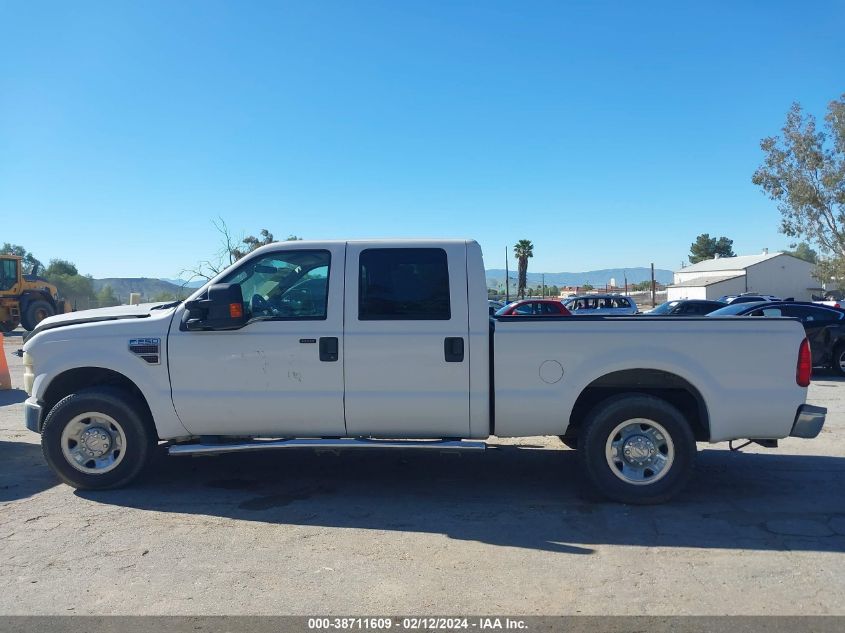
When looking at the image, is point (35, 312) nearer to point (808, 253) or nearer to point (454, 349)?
point (454, 349)

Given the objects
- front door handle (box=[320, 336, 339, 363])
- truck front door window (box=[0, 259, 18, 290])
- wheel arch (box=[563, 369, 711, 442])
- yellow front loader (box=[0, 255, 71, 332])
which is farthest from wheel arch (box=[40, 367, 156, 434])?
truck front door window (box=[0, 259, 18, 290])

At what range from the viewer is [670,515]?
5.14 metres

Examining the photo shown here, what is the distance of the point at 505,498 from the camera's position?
5574 millimetres

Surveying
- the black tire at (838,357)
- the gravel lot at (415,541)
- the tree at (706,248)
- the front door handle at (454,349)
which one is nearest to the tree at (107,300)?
the gravel lot at (415,541)

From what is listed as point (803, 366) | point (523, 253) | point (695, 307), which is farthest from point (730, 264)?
point (803, 366)

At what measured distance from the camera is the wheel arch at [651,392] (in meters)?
5.34

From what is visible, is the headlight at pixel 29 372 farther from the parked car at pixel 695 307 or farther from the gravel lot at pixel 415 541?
the parked car at pixel 695 307

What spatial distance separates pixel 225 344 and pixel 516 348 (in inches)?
92.8

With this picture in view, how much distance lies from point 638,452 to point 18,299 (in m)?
25.1

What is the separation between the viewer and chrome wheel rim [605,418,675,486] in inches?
208

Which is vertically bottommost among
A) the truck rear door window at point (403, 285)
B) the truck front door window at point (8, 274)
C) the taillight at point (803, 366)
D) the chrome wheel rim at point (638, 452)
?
the chrome wheel rim at point (638, 452)

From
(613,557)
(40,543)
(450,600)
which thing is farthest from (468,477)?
(40,543)

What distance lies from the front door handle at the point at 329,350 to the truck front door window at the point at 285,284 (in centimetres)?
27

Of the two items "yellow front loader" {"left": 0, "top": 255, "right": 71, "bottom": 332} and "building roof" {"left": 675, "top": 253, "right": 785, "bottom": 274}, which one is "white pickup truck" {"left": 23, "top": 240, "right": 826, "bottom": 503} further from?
"building roof" {"left": 675, "top": 253, "right": 785, "bottom": 274}
